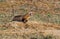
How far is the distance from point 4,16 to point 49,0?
6124 millimetres

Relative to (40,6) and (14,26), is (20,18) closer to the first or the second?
(14,26)

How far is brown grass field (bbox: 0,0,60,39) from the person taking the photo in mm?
11773

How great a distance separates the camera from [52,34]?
1191cm

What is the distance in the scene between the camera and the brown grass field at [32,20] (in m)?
11.8

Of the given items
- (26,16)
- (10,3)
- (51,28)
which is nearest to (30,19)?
(26,16)

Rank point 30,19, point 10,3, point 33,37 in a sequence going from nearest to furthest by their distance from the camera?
1. point 33,37
2. point 30,19
3. point 10,3

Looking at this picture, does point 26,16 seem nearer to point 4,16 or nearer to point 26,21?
point 26,21

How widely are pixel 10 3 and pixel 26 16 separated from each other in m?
5.77

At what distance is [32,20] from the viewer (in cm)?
1544

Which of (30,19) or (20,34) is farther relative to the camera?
(30,19)

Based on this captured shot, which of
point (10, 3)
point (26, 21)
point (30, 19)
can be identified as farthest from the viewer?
point (10, 3)

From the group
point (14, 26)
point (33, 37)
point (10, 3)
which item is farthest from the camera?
point (10, 3)

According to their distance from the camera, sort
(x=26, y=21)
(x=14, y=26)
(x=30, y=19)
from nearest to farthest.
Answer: (x=14, y=26)
(x=26, y=21)
(x=30, y=19)

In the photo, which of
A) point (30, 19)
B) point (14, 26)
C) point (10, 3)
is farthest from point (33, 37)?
point (10, 3)
